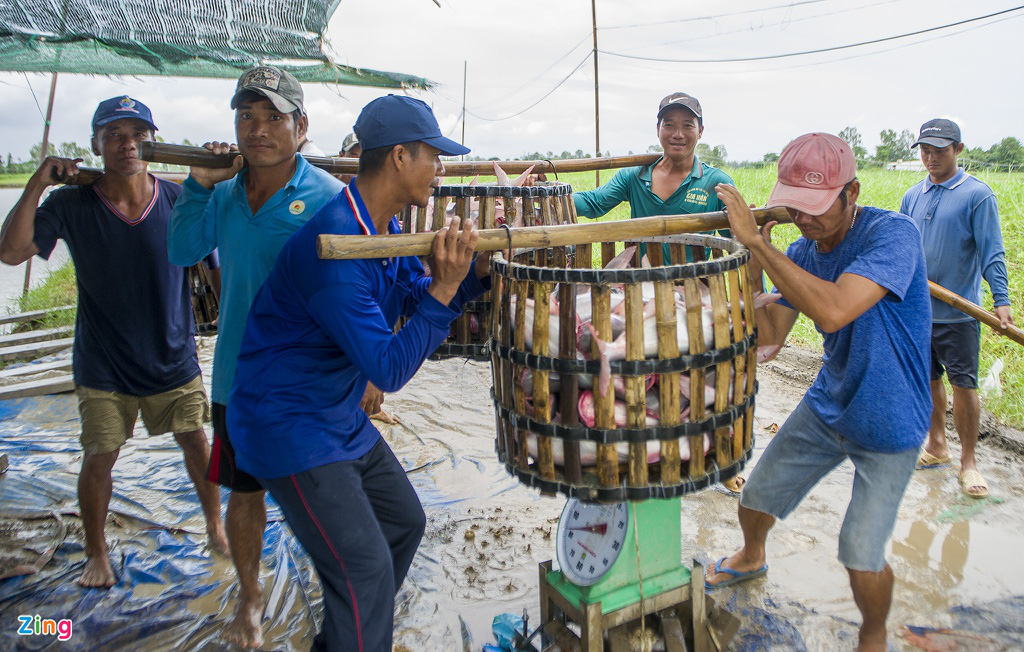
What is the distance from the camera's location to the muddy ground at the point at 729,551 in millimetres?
3127

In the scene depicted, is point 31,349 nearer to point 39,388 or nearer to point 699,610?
point 39,388

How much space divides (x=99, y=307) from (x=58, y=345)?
17.8 feet

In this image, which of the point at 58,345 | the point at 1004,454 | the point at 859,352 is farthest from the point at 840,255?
the point at 58,345

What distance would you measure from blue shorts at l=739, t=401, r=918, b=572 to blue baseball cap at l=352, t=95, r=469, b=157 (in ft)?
6.13

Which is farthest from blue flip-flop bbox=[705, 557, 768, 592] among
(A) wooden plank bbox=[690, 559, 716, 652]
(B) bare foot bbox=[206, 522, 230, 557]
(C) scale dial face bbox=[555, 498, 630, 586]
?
(B) bare foot bbox=[206, 522, 230, 557]

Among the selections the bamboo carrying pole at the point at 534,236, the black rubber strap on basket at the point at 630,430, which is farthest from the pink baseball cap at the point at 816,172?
the black rubber strap on basket at the point at 630,430

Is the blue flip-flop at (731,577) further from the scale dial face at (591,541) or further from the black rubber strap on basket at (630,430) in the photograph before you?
the black rubber strap on basket at (630,430)

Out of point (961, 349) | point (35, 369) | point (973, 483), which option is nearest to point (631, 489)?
point (973, 483)

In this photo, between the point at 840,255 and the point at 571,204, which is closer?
the point at 840,255

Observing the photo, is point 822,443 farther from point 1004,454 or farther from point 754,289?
point 1004,454

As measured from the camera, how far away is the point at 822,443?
285cm

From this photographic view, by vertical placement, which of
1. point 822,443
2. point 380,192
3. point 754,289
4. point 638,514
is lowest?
point 638,514

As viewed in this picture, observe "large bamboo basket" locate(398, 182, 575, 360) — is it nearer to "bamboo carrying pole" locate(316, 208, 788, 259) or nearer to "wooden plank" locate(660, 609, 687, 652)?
"bamboo carrying pole" locate(316, 208, 788, 259)

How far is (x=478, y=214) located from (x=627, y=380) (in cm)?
129
